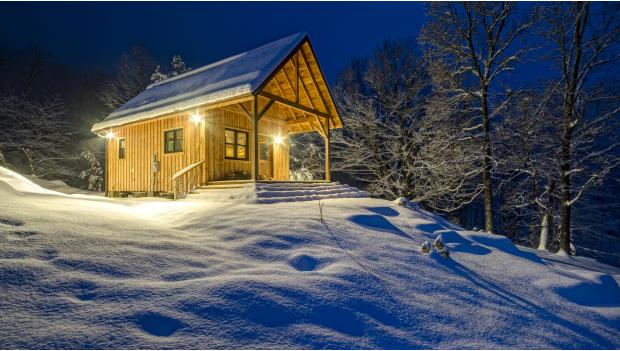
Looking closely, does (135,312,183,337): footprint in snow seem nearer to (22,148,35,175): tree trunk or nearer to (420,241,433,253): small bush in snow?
(420,241,433,253): small bush in snow

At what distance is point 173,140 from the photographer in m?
12.9

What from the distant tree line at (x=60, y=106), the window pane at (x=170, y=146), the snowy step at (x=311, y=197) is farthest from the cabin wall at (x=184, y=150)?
the distant tree line at (x=60, y=106)

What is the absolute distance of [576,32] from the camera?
10492 mm

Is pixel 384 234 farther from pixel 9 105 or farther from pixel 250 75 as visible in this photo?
pixel 9 105

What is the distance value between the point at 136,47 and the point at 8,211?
95.9 ft

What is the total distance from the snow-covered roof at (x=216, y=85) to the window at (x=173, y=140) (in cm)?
101

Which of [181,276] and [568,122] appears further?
[568,122]

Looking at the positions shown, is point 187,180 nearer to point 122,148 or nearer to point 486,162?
point 122,148

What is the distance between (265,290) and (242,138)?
11.4 meters

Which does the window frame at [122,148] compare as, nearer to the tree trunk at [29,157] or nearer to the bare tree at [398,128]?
the bare tree at [398,128]

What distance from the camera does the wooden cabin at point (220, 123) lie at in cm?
1069

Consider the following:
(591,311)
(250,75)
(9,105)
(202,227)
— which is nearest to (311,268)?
(202,227)

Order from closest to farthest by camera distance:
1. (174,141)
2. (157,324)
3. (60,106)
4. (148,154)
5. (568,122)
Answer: (157,324) < (568,122) < (174,141) < (148,154) < (60,106)

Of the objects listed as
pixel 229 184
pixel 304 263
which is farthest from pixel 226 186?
pixel 304 263
